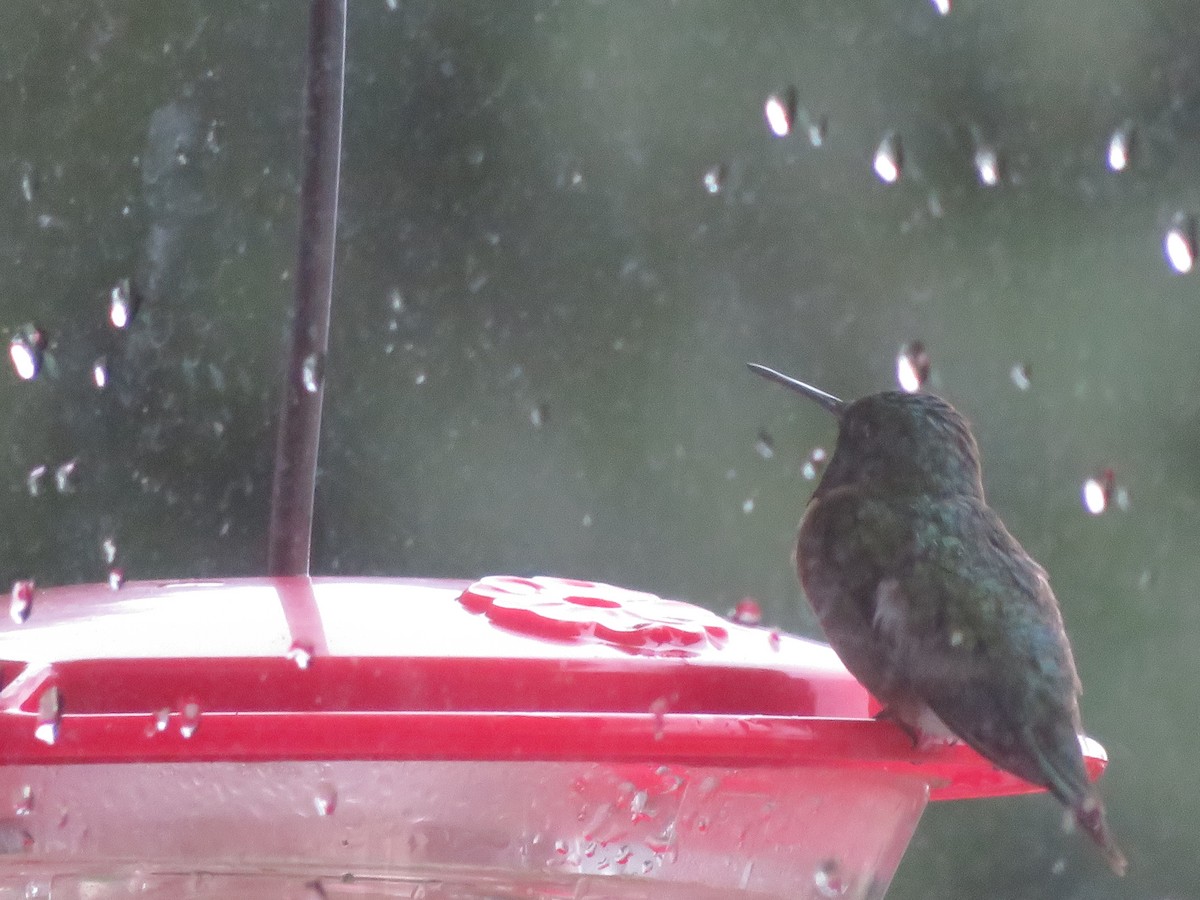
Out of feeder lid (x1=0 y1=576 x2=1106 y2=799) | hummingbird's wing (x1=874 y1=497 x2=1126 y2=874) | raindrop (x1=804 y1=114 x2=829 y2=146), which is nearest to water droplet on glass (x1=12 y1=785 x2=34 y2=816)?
feeder lid (x1=0 y1=576 x2=1106 y2=799)

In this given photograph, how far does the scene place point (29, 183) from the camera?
9.44 feet

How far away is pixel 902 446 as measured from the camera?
1.58 meters

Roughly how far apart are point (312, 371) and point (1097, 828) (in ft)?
2.07

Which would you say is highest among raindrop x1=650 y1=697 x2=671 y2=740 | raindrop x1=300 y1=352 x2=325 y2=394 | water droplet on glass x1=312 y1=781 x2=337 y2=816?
raindrop x1=300 y1=352 x2=325 y2=394

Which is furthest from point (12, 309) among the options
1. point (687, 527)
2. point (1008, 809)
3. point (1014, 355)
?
point (1008, 809)

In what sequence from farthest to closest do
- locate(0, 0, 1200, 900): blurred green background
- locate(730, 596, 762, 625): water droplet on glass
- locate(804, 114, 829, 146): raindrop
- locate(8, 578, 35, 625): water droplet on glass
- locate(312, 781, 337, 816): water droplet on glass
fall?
locate(804, 114, 829, 146): raindrop
locate(0, 0, 1200, 900): blurred green background
locate(730, 596, 762, 625): water droplet on glass
locate(8, 578, 35, 625): water droplet on glass
locate(312, 781, 337, 816): water droplet on glass

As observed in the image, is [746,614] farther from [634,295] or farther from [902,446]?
[634,295]

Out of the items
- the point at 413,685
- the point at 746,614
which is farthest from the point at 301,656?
the point at 746,614

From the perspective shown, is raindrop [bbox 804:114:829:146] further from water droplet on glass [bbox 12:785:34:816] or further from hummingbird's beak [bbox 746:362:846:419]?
water droplet on glass [bbox 12:785:34:816]

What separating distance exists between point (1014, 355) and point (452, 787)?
233cm

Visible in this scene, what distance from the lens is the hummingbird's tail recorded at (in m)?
1.10

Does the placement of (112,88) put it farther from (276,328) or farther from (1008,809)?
(1008,809)

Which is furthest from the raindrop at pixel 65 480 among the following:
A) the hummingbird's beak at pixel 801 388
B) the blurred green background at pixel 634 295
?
the hummingbird's beak at pixel 801 388

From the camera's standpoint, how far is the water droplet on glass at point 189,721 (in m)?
0.73
